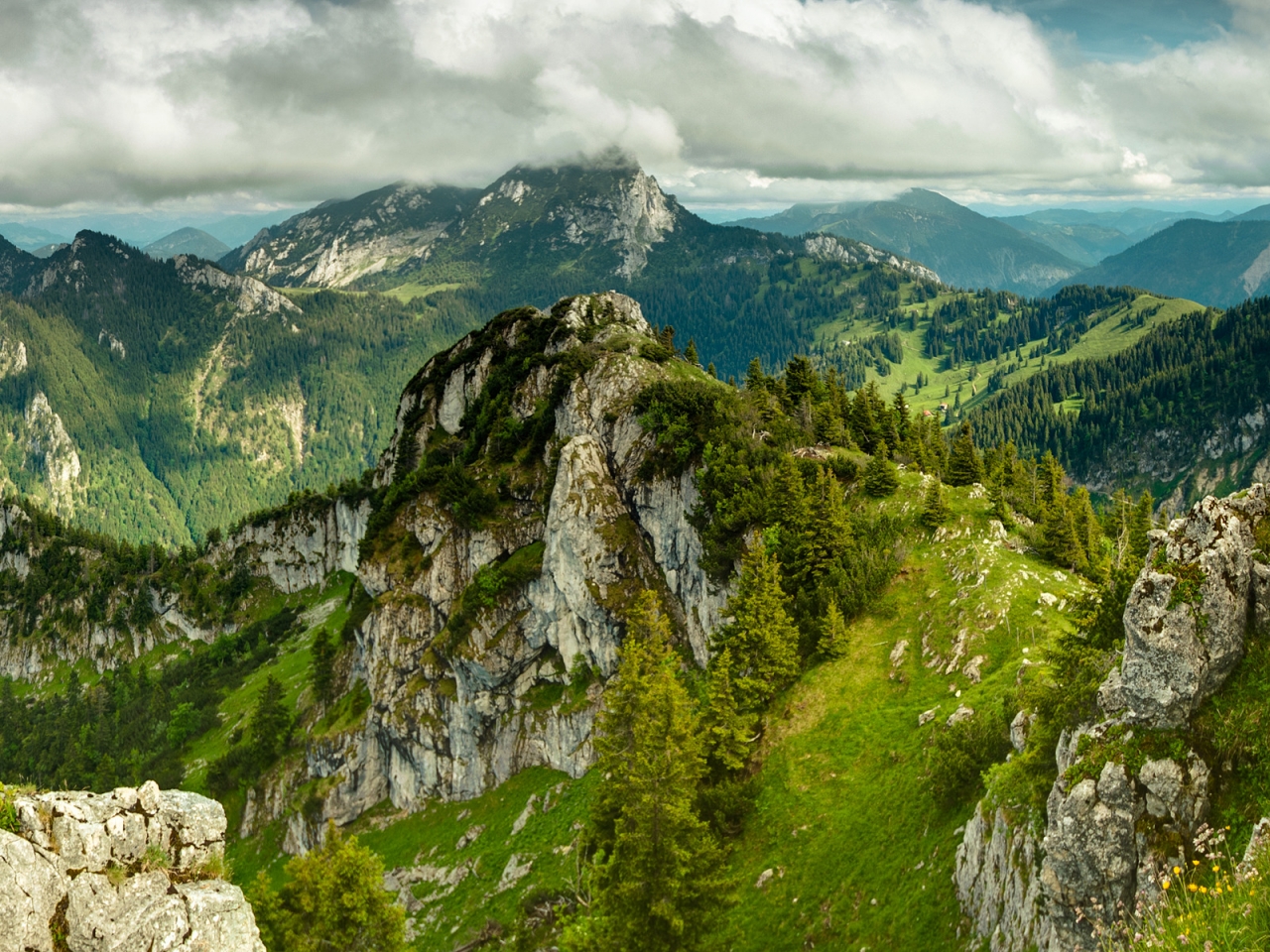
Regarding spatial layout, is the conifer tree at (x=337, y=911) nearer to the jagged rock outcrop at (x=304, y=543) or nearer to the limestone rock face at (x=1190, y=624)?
the limestone rock face at (x=1190, y=624)

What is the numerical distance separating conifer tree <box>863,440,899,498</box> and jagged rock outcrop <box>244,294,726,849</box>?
15766 mm

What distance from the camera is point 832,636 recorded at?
161 ft

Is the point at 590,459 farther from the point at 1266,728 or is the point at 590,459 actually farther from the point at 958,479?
the point at 1266,728

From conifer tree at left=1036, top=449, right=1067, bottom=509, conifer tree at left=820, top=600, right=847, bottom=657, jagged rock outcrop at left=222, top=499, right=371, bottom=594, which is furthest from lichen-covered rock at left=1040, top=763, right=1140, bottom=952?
jagged rock outcrop at left=222, top=499, right=371, bottom=594

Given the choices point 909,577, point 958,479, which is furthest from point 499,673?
point 958,479

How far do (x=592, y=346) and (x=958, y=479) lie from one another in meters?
47.8

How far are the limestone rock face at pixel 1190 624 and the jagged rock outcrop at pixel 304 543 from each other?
154244 mm

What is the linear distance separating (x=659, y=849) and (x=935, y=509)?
3714cm

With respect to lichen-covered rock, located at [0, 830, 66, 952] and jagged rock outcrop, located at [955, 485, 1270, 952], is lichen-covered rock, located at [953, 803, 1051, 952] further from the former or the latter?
lichen-covered rock, located at [0, 830, 66, 952]

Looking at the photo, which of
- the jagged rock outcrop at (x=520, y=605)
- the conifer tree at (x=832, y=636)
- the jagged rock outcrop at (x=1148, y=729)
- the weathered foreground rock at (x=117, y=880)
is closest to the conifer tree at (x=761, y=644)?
the conifer tree at (x=832, y=636)

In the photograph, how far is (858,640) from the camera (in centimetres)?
5003

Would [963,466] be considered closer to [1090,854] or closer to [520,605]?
[520,605]

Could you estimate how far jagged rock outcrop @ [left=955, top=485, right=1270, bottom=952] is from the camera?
747 inches

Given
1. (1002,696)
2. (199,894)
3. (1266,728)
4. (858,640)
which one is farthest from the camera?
(858,640)
